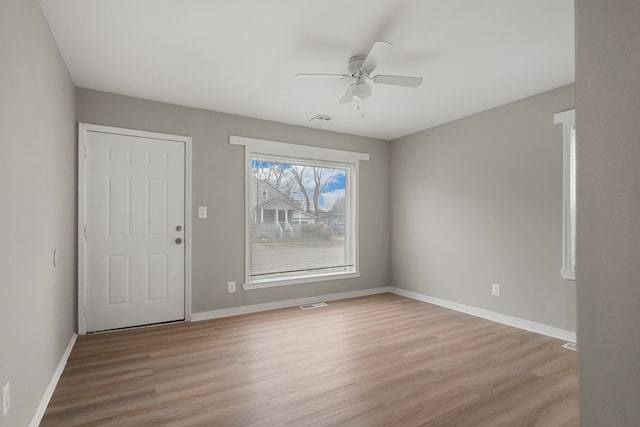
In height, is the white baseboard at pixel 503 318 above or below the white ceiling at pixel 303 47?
below

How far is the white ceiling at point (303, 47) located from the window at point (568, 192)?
0.44m

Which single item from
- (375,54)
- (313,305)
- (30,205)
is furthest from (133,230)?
(375,54)

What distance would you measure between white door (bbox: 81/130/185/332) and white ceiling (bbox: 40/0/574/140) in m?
0.63

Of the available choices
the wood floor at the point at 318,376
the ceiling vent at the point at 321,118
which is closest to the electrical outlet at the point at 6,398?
the wood floor at the point at 318,376

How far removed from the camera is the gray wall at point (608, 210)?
0.84 m

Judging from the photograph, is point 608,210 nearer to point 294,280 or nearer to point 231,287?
point 231,287

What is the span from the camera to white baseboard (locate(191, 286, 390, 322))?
3931mm

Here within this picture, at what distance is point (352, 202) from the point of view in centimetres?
511

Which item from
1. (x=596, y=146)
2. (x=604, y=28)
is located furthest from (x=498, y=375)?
(x=604, y=28)

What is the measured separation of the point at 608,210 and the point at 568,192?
286 centimetres

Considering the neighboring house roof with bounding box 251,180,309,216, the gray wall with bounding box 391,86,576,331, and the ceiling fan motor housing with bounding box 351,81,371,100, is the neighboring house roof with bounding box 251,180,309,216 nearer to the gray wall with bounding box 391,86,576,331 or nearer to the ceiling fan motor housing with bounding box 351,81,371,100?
the gray wall with bounding box 391,86,576,331

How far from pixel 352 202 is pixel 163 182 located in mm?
2624

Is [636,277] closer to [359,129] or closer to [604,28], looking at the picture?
[604,28]

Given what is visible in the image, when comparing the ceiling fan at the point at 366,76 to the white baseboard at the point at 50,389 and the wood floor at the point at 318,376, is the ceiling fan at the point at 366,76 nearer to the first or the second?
the wood floor at the point at 318,376
